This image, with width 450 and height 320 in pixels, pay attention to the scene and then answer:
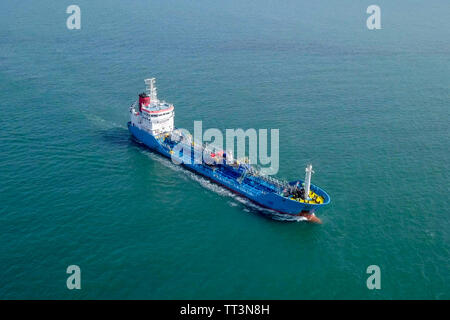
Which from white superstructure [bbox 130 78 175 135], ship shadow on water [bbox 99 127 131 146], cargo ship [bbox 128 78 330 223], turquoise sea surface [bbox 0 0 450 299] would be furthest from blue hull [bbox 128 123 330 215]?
ship shadow on water [bbox 99 127 131 146]

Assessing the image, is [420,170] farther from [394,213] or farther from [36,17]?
[36,17]

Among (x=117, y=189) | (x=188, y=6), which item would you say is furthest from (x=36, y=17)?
(x=117, y=189)

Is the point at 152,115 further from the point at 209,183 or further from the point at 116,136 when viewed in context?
the point at 209,183

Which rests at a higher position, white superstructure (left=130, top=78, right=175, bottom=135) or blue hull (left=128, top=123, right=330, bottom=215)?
white superstructure (left=130, top=78, right=175, bottom=135)

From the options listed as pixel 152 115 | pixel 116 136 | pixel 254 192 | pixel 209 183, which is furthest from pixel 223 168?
pixel 116 136

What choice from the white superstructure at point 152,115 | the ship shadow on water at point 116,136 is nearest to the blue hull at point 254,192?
the white superstructure at point 152,115

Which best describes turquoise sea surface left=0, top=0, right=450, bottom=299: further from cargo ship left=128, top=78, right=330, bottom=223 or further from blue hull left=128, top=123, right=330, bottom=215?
cargo ship left=128, top=78, right=330, bottom=223
